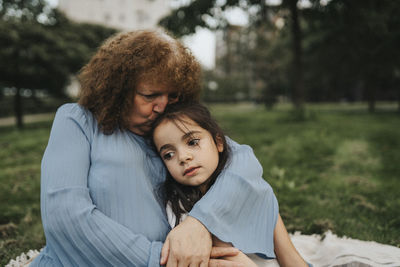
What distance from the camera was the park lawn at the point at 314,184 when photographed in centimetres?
281

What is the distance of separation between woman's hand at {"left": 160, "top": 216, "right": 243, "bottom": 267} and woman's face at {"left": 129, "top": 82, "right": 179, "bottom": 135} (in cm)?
59

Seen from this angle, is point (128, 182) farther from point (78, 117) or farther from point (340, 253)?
point (340, 253)

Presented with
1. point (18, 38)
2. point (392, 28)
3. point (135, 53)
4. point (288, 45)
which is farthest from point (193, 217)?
point (288, 45)

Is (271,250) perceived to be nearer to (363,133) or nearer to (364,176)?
(364,176)

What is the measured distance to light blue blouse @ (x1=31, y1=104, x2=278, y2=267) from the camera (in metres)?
1.29

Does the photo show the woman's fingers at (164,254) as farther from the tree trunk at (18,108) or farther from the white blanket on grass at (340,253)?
the tree trunk at (18,108)

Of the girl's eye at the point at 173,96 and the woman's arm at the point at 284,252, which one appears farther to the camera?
the girl's eye at the point at 173,96

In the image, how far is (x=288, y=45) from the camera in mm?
16297

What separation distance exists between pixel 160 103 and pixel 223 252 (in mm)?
815

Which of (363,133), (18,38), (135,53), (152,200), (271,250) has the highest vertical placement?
(18,38)

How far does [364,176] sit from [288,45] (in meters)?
13.2

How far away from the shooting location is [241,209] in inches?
58.8

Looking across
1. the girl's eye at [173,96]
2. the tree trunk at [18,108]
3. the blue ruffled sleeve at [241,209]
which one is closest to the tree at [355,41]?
the girl's eye at [173,96]

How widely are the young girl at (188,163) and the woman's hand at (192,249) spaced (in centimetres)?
20
